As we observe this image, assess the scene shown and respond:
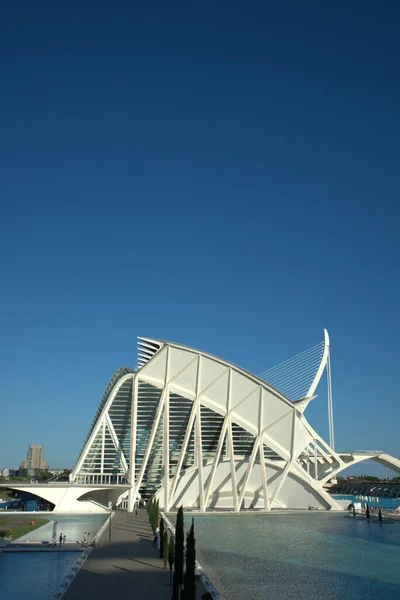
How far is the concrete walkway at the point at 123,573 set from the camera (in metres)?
17.6

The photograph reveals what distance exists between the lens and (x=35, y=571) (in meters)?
23.3

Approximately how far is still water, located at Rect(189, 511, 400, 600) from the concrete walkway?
2224 mm

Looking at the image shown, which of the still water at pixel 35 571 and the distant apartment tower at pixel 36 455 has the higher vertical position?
the distant apartment tower at pixel 36 455

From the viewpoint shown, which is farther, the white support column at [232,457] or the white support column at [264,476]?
the white support column at [264,476]

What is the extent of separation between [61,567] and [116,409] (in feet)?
96.4

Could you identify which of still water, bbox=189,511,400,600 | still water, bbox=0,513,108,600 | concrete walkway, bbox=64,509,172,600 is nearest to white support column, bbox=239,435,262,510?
still water, bbox=189,511,400,600

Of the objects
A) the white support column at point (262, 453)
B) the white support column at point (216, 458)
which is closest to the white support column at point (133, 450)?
the white support column at point (216, 458)

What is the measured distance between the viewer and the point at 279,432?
53.8 meters

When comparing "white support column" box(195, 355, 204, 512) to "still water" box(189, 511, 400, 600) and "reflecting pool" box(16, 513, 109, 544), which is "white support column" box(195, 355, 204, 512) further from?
"reflecting pool" box(16, 513, 109, 544)

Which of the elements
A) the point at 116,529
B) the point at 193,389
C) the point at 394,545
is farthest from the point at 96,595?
the point at 193,389

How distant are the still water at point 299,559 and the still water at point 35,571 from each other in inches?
232

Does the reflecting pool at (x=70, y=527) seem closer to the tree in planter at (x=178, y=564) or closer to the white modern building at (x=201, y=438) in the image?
the white modern building at (x=201, y=438)

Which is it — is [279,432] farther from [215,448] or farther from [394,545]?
[394,545]

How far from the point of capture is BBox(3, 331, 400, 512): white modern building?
51594 millimetres
